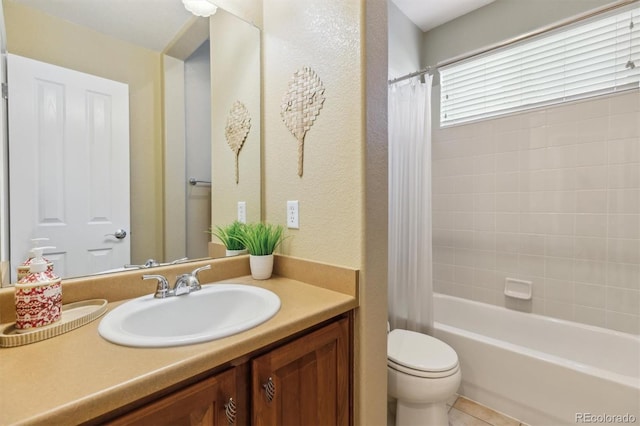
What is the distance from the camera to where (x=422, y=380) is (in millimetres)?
1296

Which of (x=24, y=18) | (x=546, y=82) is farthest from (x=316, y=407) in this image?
(x=546, y=82)

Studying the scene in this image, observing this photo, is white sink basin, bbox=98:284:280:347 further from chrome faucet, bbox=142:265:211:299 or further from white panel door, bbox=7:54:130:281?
white panel door, bbox=7:54:130:281

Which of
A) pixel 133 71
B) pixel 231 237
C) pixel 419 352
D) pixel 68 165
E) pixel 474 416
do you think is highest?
pixel 133 71

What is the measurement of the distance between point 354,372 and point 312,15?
139 cm

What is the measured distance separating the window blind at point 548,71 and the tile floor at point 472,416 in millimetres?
2021

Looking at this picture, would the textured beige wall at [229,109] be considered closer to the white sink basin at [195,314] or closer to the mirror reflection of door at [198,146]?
the mirror reflection of door at [198,146]

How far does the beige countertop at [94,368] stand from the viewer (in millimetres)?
456

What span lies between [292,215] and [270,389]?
69 cm

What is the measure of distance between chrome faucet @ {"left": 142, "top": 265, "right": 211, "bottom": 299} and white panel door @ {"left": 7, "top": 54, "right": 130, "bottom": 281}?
202 millimetres

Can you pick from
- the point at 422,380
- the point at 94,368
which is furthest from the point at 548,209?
the point at 94,368

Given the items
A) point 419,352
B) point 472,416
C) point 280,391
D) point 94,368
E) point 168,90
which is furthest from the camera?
point 472,416

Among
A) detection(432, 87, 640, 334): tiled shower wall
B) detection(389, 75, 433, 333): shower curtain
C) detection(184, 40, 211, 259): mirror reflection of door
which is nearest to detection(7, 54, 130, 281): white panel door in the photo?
detection(184, 40, 211, 259): mirror reflection of door

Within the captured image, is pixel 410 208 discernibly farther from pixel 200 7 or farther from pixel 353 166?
pixel 200 7

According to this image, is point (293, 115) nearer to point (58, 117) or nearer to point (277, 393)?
point (58, 117)
